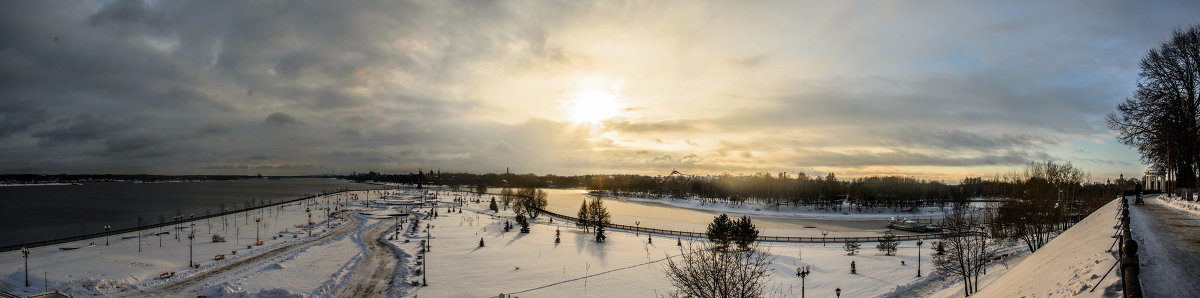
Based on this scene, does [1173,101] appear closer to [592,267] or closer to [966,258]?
[966,258]

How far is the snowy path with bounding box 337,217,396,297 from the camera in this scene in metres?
30.7

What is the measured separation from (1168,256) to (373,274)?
39245 mm

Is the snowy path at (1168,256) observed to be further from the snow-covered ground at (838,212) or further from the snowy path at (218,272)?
the snow-covered ground at (838,212)

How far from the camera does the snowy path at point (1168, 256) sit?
794 cm

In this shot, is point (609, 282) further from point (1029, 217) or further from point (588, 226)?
point (1029, 217)

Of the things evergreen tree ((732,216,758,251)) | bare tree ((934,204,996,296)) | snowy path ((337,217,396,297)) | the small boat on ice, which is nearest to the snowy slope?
bare tree ((934,204,996,296))

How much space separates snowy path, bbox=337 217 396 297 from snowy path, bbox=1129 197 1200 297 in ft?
107

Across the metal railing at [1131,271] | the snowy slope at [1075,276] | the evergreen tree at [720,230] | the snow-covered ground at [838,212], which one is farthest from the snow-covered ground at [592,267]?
the snow-covered ground at [838,212]

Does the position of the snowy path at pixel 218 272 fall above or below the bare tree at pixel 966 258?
below

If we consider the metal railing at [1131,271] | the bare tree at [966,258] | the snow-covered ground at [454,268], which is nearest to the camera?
the metal railing at [1131,271]

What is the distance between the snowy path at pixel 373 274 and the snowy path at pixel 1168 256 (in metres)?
32.6

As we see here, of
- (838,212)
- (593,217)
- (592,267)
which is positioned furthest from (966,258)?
(838,212)

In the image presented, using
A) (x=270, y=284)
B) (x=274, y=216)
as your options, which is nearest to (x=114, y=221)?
(x=274, y=216)

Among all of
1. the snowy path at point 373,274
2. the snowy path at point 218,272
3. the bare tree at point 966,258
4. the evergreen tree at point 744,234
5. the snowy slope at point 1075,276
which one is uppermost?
the snowy slope at point 1075,276
